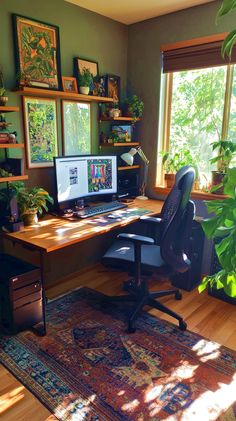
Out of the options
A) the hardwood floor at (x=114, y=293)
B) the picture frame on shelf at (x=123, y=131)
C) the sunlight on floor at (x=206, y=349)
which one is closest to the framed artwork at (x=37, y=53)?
the picture frame on shelf at (x=123, y=131)

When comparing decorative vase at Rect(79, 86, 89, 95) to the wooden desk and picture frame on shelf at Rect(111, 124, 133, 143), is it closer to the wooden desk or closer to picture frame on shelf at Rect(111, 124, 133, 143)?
picture frame on shelf at Rect(111, 124, 133, 143)

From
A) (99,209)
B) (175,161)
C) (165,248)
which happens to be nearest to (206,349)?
(165,248)

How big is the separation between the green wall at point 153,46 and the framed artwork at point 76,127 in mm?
649

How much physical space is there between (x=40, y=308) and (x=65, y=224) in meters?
0.60

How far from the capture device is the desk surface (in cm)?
190

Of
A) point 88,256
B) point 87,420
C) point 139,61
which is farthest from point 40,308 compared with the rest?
point 139,61

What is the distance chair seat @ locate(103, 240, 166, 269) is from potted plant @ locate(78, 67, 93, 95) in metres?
1.38

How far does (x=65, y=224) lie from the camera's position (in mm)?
2271

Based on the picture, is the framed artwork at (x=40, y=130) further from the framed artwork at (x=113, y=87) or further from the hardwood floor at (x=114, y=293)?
the hardwood floor at (x=114, y=293)

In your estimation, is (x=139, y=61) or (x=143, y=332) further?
(x=139, y=61)

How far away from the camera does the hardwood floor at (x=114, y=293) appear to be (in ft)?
5.08

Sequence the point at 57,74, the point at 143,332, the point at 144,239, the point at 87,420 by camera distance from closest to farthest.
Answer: the point at 87,420
the point at 144,239
the point at 143,332
the point at 57,74

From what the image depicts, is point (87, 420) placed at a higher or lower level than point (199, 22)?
lower

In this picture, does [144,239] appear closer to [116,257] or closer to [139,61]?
[116,257]
